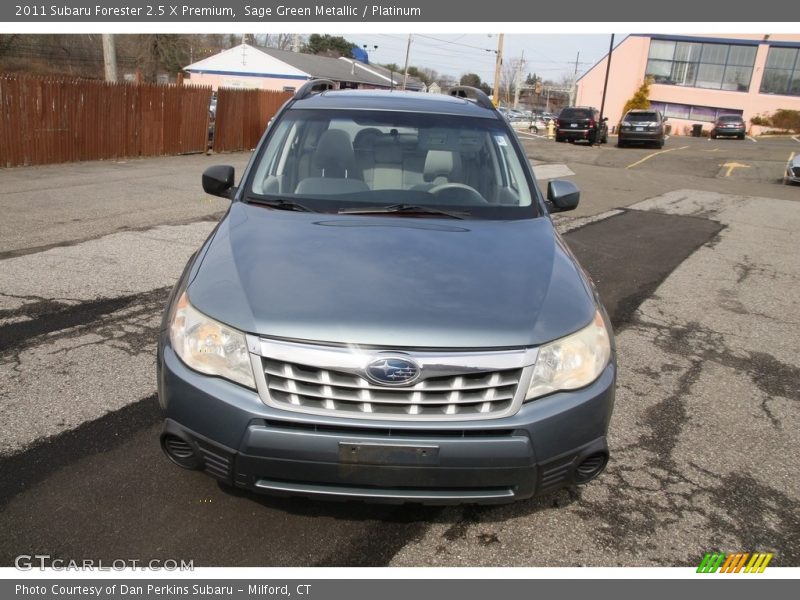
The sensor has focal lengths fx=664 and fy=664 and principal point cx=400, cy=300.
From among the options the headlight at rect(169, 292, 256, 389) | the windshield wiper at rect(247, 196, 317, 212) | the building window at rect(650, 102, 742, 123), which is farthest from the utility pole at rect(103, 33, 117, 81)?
the building window at rect(650, 102, 742, 123)

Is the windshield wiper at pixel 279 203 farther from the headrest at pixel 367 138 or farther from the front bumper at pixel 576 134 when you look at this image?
the front bumper at pixel 576 134

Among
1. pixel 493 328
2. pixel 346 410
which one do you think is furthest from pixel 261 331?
pixel 493 328

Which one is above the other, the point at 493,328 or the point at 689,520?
the point at 493,328

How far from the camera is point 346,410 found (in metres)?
2.36

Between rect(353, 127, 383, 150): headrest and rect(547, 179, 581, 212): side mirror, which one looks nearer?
rect(353, 127, 383, 150): headrest

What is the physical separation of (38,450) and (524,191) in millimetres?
2919

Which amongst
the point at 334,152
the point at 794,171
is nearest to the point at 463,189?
the point at 334,152

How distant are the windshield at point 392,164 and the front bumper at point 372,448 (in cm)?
138

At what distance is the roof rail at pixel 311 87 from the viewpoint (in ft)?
15.1

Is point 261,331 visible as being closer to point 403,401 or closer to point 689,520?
point 403,401

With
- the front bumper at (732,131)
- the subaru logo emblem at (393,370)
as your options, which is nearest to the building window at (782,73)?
the front bumper at (732,131)

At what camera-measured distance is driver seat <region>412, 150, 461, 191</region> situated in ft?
12.8

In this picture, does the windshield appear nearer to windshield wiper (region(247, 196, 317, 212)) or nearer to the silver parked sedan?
windshield wiper (region(247, 196, 317, 212))

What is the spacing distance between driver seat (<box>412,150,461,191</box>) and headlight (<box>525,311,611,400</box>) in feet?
4.97
